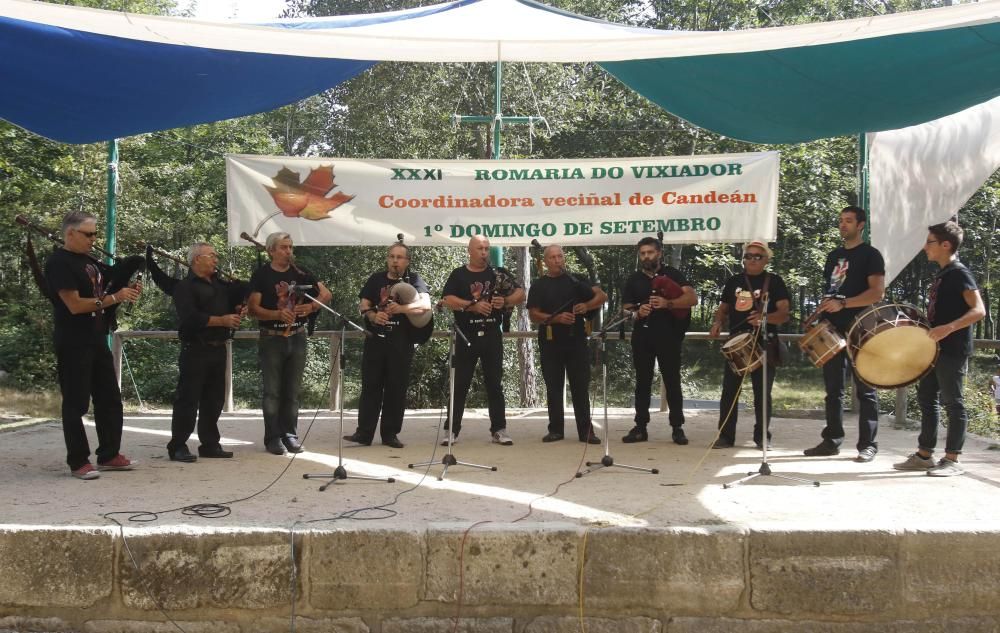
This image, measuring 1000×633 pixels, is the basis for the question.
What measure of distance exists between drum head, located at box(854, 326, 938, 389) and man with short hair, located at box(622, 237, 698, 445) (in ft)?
5.47

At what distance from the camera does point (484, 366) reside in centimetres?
725

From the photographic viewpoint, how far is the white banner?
8148 millimetres

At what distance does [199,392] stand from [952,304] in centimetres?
540

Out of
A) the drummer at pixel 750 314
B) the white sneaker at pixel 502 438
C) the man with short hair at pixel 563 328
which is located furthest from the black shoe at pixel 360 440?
the drummer at pixel 750 314

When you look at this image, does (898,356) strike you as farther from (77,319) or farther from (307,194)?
(77,319)

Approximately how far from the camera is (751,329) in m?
6.69

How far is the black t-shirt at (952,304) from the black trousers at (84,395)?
564cm

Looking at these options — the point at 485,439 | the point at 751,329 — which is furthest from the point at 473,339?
the point at 751,329

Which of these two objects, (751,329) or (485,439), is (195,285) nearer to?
(485,439)

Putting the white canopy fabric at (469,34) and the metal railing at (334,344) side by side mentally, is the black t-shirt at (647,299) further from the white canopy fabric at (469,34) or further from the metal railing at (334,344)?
the white canopy fabric at (469,34)

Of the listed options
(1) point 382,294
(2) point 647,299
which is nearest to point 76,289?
(1) point 382,294

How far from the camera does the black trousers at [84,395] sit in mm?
5609

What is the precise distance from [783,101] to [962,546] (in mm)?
4223

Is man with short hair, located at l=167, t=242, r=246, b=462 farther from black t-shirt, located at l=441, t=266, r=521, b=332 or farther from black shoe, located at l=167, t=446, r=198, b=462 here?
black t-shirt, located at l=441, t=266, r=521, b=332
